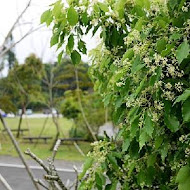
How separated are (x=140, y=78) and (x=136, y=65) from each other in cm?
7

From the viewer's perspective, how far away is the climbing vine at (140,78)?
2.80ft

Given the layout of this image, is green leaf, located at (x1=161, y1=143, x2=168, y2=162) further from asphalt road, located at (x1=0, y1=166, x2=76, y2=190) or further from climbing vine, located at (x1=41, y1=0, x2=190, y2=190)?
asphalt road, located at (x1=0, y1=166, x2=76, y2=190)

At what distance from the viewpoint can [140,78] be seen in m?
0.93

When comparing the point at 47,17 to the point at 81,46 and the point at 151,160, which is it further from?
the point at 151,160

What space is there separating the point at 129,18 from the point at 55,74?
1035 cm

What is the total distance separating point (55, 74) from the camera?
1149 cm

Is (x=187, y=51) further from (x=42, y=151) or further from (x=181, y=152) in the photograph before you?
(x=42, y=151)

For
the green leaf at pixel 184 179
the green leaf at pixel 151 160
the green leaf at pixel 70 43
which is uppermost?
the green leaf at pixel 70 43

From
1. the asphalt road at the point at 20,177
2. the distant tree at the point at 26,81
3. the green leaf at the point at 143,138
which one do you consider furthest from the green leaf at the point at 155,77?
the distant tree at the point at 26,81

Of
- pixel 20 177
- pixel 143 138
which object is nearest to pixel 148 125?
pixel 143 138

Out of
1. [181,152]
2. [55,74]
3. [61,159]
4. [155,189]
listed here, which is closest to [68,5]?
[181,152]

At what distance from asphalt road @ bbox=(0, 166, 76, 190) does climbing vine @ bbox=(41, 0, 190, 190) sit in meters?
5.01

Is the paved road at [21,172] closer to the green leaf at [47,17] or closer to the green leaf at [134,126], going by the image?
the green leaf at [47,17]

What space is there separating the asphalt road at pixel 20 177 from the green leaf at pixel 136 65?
538 cm
